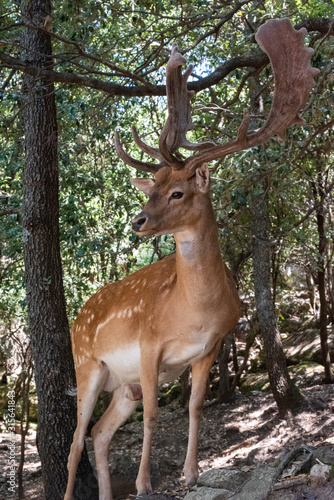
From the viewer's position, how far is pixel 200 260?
479 centimetres

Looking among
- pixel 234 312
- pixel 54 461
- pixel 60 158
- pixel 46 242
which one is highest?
pixel 60 158

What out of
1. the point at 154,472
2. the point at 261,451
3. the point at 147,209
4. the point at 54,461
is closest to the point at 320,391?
the point at 261,451

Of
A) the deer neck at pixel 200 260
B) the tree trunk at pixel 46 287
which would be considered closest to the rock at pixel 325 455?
the deer neck at pixel 200 260

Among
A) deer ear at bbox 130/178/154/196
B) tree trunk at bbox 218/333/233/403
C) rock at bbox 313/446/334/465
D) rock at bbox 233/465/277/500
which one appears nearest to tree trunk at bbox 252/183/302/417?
tree trunk at bbox 218/333/233/403

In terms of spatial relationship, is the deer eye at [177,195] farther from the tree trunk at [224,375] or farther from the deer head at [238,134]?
the tree trunk at [224,375]

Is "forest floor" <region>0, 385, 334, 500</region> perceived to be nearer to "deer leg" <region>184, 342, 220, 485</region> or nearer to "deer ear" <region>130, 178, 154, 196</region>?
"deer leg" <region>184, 342, 220, 485</region>

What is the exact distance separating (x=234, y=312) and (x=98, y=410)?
32.6 ft

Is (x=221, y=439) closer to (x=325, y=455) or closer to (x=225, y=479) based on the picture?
(x=225, y=479)

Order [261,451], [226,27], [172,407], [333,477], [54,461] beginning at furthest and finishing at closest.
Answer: [172,407], [226,27], [261,451], [54,461], [333,477]

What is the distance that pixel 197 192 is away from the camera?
15.6 ft

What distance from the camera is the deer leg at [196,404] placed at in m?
4.95

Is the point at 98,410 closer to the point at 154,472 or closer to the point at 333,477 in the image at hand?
the point at 154,472

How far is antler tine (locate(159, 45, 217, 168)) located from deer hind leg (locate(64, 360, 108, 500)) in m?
2.22

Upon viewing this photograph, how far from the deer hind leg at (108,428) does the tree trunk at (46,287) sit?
1.96 feet
